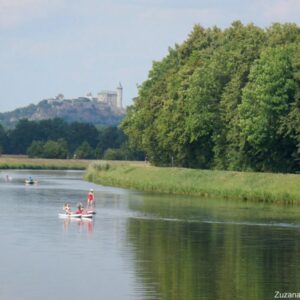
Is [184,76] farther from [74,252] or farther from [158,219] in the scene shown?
[74,252]

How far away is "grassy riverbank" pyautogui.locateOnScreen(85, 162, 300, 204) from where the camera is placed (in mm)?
76312

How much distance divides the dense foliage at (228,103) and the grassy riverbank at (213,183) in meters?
3.30

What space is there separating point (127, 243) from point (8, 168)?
131 m

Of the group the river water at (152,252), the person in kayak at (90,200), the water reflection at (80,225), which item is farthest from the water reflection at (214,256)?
the person in kayak at (90,200)

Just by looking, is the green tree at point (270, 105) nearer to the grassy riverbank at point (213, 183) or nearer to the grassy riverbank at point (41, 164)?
the grassy riverbank at point (213, 183)

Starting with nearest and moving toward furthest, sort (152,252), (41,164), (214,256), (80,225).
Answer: (214,256), (152,252), (80,225), (41,164)

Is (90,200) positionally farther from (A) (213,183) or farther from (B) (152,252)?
(B) (152,252)

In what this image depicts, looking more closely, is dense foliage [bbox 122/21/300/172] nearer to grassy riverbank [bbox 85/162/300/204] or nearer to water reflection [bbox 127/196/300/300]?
grassy riverbank [bbox 85/162/300/204]

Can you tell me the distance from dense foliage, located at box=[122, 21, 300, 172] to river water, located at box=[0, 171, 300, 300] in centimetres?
1316

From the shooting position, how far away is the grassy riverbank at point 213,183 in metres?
76.3

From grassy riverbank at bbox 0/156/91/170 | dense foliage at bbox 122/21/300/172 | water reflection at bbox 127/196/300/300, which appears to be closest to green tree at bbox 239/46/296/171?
dense foliage at bbox 122/21/300/172

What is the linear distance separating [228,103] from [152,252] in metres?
50.4

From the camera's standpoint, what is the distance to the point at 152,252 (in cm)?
4450

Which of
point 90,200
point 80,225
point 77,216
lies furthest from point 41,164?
point 80,225
